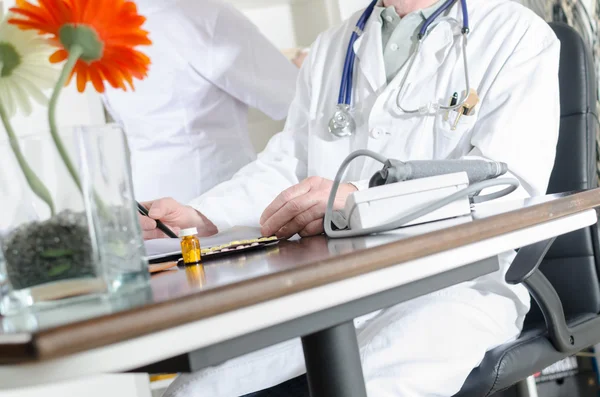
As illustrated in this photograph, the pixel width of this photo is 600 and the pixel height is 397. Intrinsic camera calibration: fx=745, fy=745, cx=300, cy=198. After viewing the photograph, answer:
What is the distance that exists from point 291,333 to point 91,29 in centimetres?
28

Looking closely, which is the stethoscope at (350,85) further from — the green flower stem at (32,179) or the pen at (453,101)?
the green flower stem at (32,179)

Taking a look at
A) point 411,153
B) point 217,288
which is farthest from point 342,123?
point 217,288

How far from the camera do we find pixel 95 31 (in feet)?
1.89

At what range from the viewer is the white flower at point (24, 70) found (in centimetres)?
60

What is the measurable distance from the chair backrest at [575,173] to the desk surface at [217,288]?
56 cm

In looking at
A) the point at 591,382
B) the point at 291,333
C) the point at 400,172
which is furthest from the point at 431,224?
the point at 591,382

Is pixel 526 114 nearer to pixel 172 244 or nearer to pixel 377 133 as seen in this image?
pixel 377 133

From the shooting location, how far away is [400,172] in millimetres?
853

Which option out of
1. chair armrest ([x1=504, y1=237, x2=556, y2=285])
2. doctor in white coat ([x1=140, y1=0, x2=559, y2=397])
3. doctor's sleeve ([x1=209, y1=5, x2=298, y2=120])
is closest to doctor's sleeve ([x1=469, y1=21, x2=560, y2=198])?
doctor in white coat ([x1=140, y1=0, x2=559, y2=397])

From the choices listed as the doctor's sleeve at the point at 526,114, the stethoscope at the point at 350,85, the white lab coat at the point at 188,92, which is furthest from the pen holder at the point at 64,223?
the white lab coat at the point at 188,92

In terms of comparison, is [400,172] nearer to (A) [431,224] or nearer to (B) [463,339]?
(A) [431,224]

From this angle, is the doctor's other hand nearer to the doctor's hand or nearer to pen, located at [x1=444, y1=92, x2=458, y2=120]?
the doctor's hand

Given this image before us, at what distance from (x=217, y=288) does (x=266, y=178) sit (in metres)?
1.12

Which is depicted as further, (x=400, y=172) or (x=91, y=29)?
(x=400, y=172)
